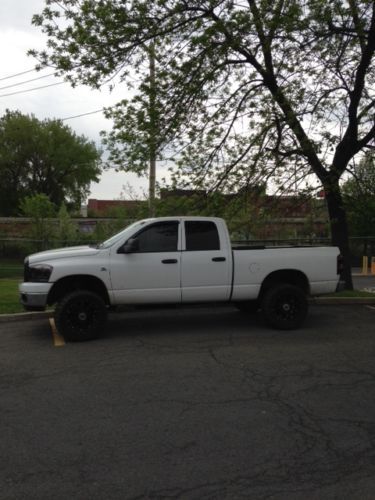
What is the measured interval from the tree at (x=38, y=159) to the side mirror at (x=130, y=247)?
47.4m

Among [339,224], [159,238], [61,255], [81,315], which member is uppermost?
[339,224]

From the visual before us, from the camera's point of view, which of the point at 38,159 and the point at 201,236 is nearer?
the point at 201,236

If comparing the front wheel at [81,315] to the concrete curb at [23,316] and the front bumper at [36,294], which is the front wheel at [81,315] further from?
the concrete curb at [23,316]

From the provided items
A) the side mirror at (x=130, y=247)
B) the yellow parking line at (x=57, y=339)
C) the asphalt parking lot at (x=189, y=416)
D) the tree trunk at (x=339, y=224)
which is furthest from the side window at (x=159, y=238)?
the tree trunk at (x=339, y=224)

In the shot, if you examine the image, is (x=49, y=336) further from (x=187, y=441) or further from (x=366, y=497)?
(x=366, y=497)

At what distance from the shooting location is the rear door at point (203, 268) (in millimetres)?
8055

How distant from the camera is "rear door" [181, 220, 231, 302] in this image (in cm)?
805

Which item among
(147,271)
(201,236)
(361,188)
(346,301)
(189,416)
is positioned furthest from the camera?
(361,188)

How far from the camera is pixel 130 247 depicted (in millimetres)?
7754

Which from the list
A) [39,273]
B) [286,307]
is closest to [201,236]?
[286,307]

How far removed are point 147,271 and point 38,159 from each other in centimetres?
5071

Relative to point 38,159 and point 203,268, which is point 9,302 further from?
point 38,159

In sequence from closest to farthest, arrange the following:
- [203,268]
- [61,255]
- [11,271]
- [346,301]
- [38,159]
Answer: [61,255]
[203,268]
[346,301]
[11,271]
[38,159]

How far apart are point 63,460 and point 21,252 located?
21374 millimetres
